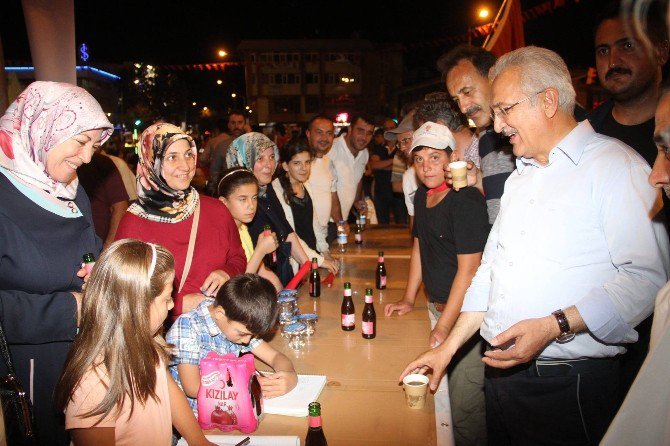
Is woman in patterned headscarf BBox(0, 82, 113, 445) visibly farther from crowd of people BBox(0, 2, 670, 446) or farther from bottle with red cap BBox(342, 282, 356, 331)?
bottle with red cap BBox(342, 282, 356, 331)

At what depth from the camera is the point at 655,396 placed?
3.65 ft

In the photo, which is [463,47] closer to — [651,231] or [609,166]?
[609,166]

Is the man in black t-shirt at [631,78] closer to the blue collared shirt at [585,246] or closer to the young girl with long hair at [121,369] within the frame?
the blue collared shirt at [585,246]

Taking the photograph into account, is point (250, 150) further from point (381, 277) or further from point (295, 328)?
point (295, 328)

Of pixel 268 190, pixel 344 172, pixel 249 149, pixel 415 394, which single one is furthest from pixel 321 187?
pixel 415 394

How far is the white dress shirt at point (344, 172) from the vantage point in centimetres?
696

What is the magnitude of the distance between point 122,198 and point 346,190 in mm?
3025

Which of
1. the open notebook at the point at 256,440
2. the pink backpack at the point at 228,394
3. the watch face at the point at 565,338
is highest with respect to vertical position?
the watch face at the point at 565,338

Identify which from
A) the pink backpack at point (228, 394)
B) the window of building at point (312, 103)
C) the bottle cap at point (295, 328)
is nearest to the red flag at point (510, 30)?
the bottle cap at point (295, 328)

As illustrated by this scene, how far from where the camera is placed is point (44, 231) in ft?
7.42

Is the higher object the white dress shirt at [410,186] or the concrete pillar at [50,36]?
the concrete pillar at [50,36]

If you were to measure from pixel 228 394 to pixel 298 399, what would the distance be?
13.7 inches

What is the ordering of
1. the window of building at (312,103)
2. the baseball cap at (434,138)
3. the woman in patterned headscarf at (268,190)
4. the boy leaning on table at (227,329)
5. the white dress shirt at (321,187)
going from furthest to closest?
the window of building at (312,103) < the white dress shirt at (321,187) < the woman in patterned headscarf at (268,190) < the baseball cap at (434,138) < the boy leaning on table at (227,329)

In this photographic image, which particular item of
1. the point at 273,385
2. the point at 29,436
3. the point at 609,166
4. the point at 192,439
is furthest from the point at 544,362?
the point at 29,436
